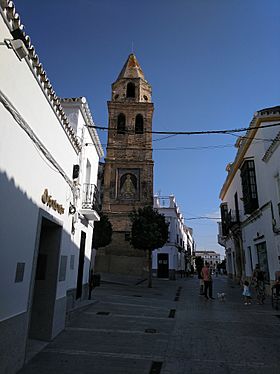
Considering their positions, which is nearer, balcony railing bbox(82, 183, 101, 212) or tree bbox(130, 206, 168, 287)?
balcony railing bbox(82, 183, 101, 212)

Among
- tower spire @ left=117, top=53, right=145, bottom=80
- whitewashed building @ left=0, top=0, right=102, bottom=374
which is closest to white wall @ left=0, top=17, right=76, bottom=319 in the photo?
whitewashed building @ left=0, top=0, right=102, bottom=374

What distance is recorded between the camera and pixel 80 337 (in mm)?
5969

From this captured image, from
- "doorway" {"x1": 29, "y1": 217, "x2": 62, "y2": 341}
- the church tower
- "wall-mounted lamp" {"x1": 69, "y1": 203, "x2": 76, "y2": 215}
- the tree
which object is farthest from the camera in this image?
the church tower

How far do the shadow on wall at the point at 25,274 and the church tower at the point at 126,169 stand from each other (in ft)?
57.4

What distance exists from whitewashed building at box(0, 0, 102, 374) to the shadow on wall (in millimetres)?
13

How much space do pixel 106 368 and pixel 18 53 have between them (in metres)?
4.89

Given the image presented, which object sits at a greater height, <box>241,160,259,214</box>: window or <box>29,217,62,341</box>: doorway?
<box>241,160,259,214</box>: window

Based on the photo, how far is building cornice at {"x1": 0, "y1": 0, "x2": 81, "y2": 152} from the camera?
12.4 ft

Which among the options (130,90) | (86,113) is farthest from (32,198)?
(130,90)

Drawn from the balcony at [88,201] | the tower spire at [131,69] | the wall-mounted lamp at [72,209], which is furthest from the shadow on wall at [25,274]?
the tower spire at [131,69]

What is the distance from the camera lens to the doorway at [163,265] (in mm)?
27516

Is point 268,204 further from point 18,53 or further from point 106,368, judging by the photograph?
point 18,53

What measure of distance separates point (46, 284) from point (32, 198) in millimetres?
2171

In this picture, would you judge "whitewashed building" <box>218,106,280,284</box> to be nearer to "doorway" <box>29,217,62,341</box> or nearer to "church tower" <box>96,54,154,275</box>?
"doorway" <box>29,217,62,341</box>
